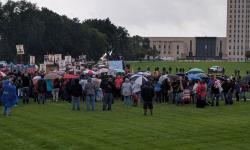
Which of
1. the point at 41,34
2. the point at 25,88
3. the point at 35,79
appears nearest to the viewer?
the point at 25,88

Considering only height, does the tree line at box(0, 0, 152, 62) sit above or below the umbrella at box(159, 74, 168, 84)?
above

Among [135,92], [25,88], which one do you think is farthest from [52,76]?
[135,92]

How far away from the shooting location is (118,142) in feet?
60.2

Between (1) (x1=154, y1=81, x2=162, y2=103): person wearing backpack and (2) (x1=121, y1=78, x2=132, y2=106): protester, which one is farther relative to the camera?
(1) (x1=154, y1=81, x2=162, y2=103): person wearing backpack

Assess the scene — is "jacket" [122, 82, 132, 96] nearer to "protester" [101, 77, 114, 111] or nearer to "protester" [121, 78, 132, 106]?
"protester" [121, 78, 132, 106]

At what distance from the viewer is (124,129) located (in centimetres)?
2158

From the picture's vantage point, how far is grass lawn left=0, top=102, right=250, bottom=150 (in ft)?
58.6

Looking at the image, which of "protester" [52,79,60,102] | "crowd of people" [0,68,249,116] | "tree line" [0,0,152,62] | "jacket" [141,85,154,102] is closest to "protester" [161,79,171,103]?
"crowd of people" [0,68,249,116]

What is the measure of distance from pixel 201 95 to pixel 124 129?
11.6m

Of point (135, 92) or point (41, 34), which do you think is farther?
point (41, 34)

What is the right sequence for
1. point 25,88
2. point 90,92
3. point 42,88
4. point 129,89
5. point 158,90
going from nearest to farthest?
point 90,92 < point 129,89 < point 42,88 < point 25,88 < point 158,90

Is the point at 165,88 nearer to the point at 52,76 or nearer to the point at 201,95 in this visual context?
the point at 201,95

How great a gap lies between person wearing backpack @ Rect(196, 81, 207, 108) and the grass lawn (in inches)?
70.3

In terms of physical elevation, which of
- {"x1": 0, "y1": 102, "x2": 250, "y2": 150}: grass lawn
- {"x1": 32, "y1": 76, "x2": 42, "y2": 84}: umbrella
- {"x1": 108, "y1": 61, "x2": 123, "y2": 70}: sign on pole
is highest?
{"x1": 108, "y1": 61, "x2": 123, "y2": 70}: sign on pole
